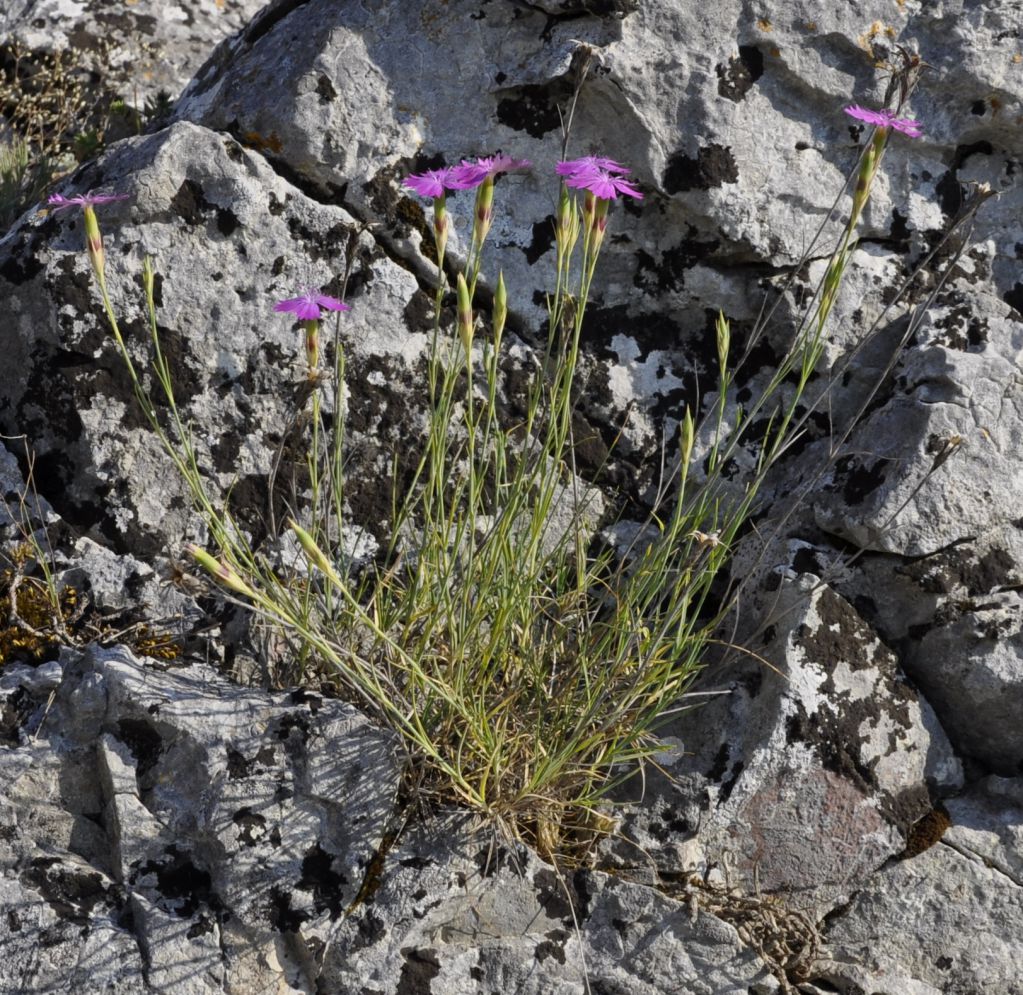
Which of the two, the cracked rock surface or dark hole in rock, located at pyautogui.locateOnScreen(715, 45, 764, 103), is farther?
dark hole in rock, located at pyautogui.locateOnScreen(715, 45, 764, 103)

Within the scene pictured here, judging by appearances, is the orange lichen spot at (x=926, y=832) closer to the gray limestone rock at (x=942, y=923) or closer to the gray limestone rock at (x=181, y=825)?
the gray limestone rock at (x=942, y=923)

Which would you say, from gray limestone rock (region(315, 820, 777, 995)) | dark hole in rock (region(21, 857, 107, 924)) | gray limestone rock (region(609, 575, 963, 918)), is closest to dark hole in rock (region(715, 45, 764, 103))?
gray limestone rock (region(609, 575, 963, 918))

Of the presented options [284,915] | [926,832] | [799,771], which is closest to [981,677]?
[926,832]

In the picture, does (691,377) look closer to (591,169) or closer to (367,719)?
(591,169)

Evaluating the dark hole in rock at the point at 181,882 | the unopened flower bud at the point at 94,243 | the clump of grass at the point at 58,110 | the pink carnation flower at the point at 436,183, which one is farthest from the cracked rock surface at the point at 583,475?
the clump of grass at the point at 58,110

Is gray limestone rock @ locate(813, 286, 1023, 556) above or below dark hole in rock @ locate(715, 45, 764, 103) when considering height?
below

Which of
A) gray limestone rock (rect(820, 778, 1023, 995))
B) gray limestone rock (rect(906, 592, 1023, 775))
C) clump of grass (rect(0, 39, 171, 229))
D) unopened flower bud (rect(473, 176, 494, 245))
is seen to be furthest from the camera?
clump of grass (rect(0, 39, 171, 229))

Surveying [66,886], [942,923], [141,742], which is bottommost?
[942,923]

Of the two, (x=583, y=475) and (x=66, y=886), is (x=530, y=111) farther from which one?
(x=66, y=886)

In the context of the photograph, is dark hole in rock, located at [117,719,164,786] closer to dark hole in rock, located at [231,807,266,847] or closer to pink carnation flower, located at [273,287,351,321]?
dark hole in rock, located at [231,807,266,847]
